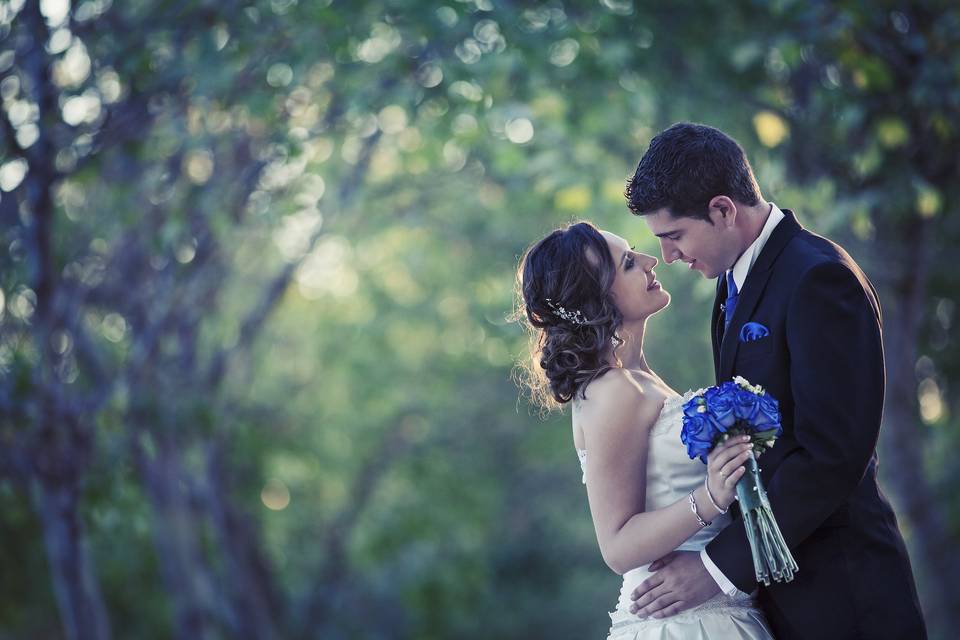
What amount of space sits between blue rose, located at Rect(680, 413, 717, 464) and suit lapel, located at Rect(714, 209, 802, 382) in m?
0.37

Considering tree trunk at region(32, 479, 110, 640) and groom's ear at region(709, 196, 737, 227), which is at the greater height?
groom's ear at region(709, 196, 737, 227)

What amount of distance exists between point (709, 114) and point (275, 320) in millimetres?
11046

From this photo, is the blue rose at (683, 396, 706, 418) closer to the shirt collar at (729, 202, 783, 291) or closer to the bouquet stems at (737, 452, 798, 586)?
the bouquet stems at (737, 452, 798, 586)

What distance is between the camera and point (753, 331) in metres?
3.12

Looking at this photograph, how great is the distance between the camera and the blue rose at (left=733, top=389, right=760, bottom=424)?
282cm

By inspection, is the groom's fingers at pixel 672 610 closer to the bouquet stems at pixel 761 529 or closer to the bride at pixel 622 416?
the bride at pixel 622 416

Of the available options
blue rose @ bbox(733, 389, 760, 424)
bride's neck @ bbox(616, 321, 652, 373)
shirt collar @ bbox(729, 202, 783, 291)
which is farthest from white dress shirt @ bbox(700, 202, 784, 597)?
blue rose @ bbox(733, 389, 760, 424)

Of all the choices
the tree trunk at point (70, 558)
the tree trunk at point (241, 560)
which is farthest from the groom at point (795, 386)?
the tree trunk at point (241, 560)

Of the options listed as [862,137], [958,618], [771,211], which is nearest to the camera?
[771,211]

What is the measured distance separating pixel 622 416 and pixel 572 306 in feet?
1.28

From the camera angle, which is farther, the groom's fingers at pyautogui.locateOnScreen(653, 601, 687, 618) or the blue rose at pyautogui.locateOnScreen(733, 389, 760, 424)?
the groom's fingers at pyautogui.locateOnScreen(653, 601, 687, 618)

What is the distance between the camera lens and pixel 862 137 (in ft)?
24.7

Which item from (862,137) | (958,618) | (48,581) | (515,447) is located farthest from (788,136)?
(48,581)

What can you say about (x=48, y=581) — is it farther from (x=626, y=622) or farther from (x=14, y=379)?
(x=626, y=622)
